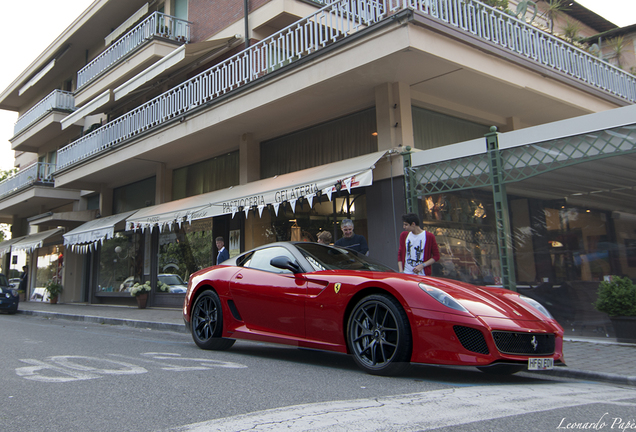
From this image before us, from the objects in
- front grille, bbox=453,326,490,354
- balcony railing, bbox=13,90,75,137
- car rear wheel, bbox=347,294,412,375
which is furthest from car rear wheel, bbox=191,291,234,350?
balcony railing, bbox=13,90,75,137

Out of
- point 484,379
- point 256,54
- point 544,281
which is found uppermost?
point 256,54

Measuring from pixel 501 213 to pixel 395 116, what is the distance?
3102 mm

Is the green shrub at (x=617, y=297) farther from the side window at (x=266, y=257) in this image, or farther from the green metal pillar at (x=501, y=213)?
the side window at (x=266, y=257)

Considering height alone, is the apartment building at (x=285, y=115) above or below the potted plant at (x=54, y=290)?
above

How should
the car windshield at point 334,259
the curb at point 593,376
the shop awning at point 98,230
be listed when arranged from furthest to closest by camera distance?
the shop awning at point 98,230, the car windshield at point 334,259, the curb at point 593,376

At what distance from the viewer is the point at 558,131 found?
7379mm

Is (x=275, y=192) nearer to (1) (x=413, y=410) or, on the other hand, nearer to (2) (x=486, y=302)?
(2) (x=486, y=302)

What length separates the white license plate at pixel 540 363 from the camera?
402 centimetres


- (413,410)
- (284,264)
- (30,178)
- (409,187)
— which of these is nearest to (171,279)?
(409,187)

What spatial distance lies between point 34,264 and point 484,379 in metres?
26.8

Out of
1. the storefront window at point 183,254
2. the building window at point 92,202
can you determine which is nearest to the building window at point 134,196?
the building window at point 92,202

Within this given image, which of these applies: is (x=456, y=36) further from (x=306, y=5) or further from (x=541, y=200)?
(x=306, y=5)

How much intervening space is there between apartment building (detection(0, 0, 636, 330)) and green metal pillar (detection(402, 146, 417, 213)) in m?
0.11

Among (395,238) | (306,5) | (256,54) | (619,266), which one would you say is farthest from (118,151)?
(619,266)
